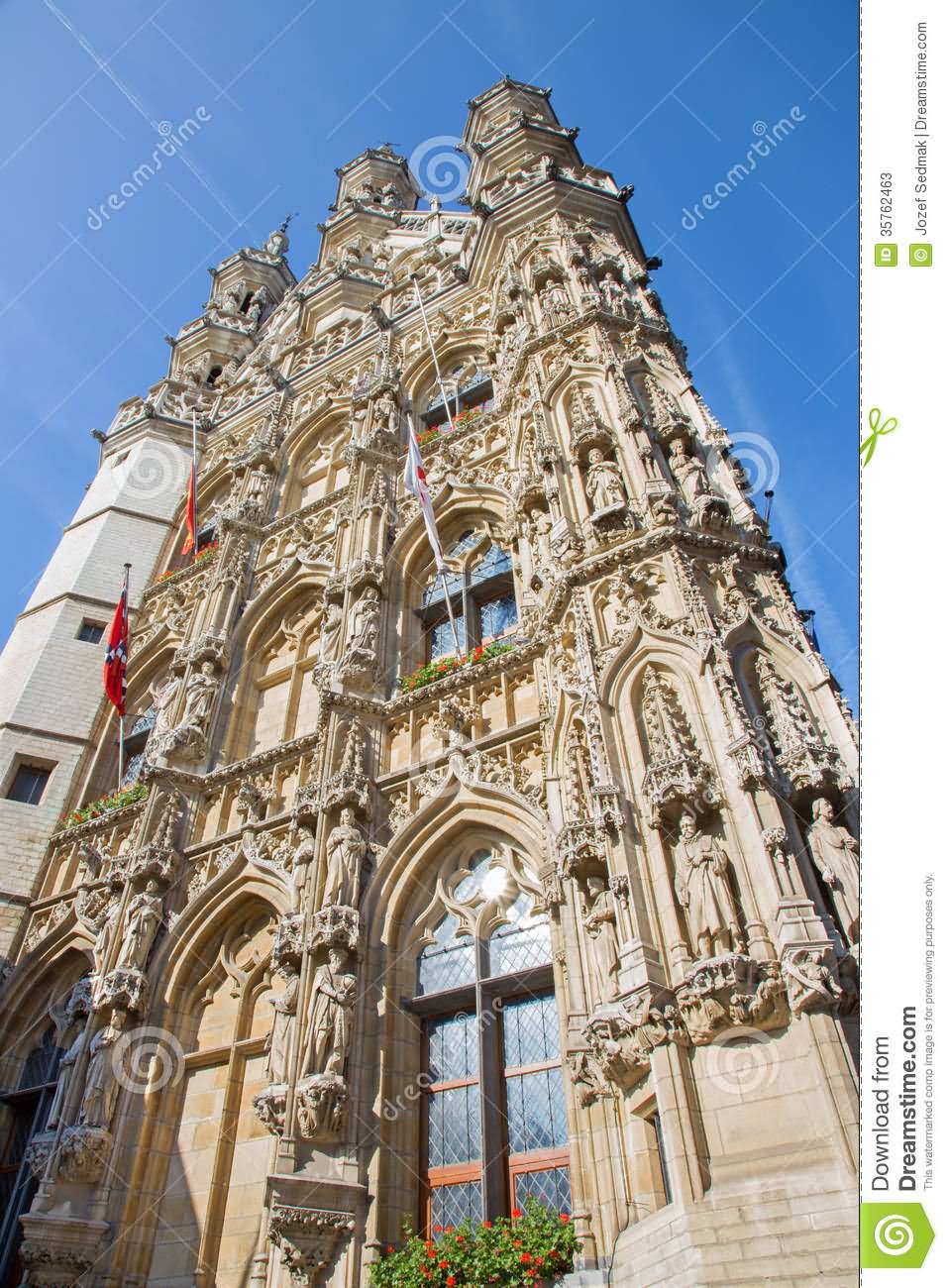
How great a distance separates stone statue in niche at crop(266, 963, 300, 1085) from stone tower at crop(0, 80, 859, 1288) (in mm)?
43

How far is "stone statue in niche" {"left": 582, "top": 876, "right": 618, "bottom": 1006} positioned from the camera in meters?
7.20

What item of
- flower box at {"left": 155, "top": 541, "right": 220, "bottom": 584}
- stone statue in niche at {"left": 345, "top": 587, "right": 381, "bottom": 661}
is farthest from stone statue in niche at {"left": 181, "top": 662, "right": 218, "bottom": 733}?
flower box at {"left": 155, "top": 541, "right": 220, "bottom": 584}

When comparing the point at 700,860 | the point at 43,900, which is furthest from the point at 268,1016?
the point at 700,860

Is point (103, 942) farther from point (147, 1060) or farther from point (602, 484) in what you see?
point (602, 484)

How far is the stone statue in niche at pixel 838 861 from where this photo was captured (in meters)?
6.65

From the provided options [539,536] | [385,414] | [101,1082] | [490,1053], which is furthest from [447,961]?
[385,414]

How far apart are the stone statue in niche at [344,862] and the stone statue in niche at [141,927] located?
3.15m

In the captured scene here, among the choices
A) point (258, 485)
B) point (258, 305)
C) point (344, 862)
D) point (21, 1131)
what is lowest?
point (21, 1131)

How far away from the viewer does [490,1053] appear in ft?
29.2

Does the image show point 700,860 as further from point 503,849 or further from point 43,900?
point 43,900

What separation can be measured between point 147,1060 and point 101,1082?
551 mm

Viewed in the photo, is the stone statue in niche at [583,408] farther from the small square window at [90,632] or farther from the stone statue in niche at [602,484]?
the small square window at [90,632]

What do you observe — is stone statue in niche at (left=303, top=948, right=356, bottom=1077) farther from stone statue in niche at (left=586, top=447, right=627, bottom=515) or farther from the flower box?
the flower box

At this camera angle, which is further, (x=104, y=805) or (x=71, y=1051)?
(x=104, y=805)
